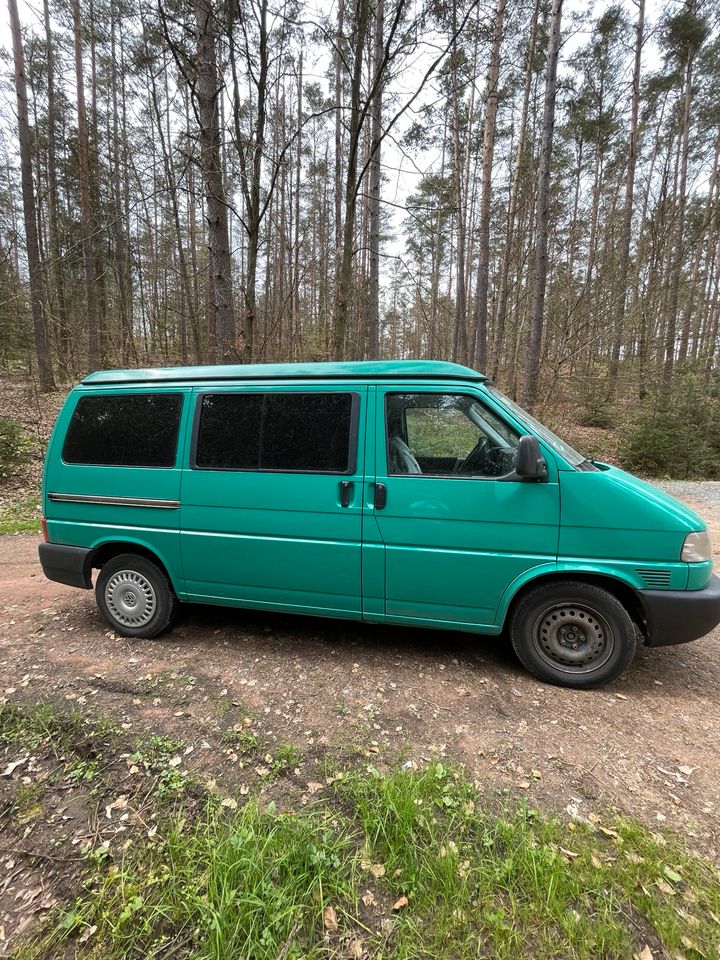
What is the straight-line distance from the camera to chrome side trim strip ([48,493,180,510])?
3545mm

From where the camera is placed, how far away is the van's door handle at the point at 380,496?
10.2 ft

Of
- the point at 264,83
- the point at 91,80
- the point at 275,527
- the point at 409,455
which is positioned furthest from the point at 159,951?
the point at 91,80

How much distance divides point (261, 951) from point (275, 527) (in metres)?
2.19

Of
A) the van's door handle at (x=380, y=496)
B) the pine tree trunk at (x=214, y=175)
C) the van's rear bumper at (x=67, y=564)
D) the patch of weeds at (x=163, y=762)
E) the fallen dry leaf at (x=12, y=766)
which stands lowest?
the fallen dry leaf at (x=12, y=766)

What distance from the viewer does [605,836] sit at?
2.01m

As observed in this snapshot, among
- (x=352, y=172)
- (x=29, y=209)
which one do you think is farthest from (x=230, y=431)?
(x=29, y=209)

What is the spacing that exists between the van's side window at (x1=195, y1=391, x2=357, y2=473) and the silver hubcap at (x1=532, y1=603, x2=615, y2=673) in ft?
5.57

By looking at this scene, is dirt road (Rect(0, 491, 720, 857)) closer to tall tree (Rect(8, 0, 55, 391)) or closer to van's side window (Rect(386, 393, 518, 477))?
van's side window (Rect(386, 393, 518, 477))

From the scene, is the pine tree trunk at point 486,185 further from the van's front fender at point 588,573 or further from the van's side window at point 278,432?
the van's front fender at point 588,573

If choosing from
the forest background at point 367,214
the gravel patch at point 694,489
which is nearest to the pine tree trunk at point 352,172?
the forest background at point 367,214

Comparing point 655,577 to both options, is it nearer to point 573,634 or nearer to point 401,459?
point 573,634

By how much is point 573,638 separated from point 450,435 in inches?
65.0

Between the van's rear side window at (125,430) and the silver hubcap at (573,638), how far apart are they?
2.97 m

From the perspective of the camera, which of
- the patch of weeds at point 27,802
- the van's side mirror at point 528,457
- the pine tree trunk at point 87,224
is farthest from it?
the pine tree trunk at point 87,224
